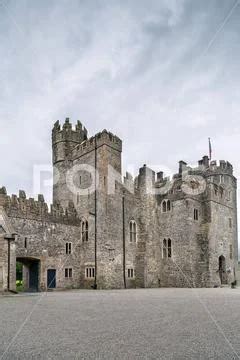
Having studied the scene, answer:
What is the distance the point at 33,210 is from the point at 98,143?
892 centimetres

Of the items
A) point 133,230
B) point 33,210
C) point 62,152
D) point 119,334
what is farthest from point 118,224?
point 119,334

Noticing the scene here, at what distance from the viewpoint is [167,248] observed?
34.8 metres

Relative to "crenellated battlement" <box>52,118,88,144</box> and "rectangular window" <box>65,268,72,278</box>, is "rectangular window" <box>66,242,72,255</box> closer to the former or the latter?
"rectangular window" <box>65,268,72,278</box>

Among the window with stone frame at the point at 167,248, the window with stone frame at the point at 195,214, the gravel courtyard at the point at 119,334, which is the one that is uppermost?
the window with stone frame at the point at 195,214

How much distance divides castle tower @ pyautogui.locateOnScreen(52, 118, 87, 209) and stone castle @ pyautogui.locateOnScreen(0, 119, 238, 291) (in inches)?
3.9

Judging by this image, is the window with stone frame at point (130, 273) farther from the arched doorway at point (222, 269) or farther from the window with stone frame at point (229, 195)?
the window with stone frame at point (229, 195)

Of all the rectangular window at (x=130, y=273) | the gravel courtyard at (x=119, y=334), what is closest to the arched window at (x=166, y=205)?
the rectangular window at (x=130, y=273)

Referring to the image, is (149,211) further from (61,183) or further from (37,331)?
(37,331)

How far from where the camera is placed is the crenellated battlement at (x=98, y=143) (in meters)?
33.4

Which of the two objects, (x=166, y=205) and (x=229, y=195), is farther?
(x=229, y=195)

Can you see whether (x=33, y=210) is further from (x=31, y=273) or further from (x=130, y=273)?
(x=130, y=273)

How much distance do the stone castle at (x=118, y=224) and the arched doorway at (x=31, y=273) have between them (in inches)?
3.2

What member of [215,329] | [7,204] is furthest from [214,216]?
[215,329]

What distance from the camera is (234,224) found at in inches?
1559
